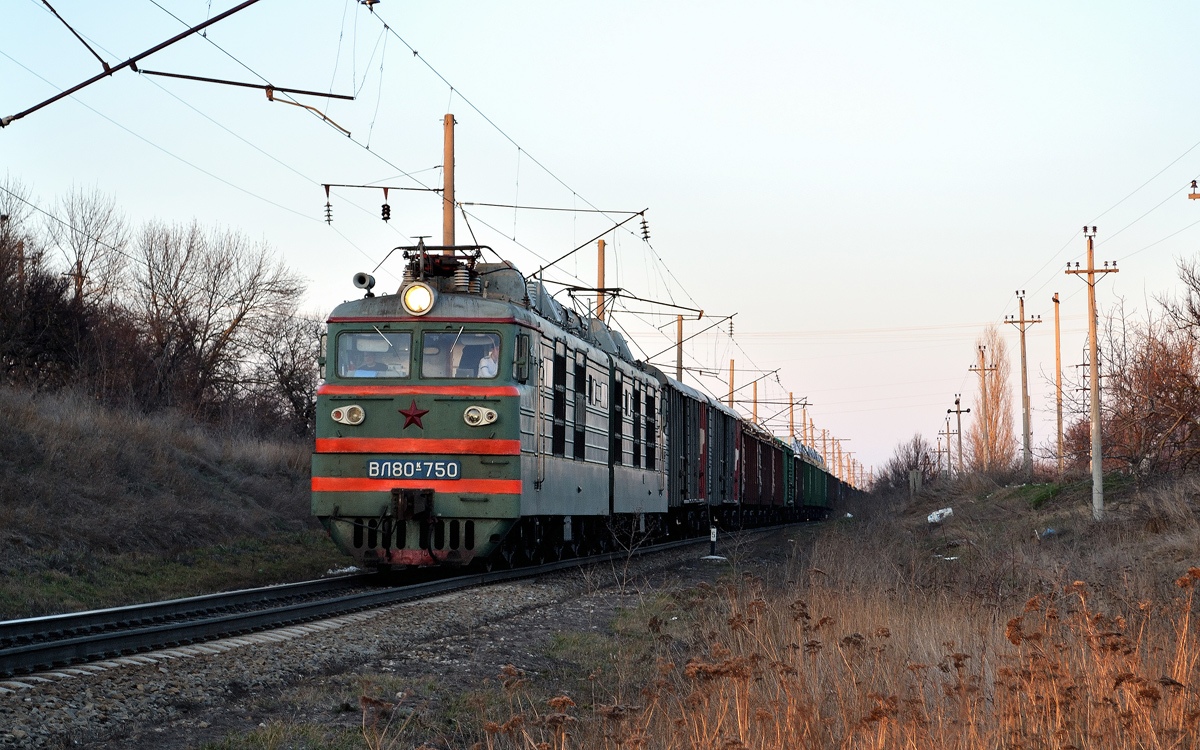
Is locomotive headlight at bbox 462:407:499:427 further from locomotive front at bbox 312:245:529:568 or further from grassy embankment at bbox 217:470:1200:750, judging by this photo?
grassy embankment at bbox 217:470:1200:750

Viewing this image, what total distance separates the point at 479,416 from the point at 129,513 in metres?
6.50

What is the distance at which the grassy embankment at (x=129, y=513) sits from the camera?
41.7 ft

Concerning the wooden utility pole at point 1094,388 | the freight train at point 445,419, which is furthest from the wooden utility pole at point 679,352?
the freight train at point 445,419

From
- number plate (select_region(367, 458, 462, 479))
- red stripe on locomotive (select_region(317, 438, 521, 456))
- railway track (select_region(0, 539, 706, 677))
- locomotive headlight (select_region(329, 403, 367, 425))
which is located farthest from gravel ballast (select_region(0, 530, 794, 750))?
locomotive headlight (select_region(329, 403, 367, 425))

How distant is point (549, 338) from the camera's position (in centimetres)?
1341

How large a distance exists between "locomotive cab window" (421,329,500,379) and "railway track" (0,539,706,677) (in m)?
2.28

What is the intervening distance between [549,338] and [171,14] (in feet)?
17.7

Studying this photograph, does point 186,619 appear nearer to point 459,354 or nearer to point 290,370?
point 459,354

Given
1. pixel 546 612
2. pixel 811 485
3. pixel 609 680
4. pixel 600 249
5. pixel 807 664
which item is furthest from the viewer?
pixel 811 485

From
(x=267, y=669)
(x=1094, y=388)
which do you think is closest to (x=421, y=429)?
(x=267, y=669)

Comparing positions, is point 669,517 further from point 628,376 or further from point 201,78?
point 201,78

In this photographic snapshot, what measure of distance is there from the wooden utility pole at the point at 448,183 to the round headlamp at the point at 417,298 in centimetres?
636

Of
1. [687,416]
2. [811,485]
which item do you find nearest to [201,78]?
[687,416]

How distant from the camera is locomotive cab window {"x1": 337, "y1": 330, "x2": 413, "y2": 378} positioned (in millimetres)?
12492
